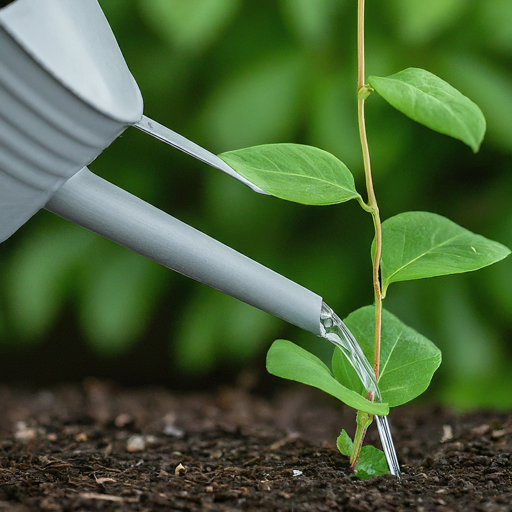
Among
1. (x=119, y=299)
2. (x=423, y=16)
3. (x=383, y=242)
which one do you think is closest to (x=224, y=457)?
(x=383, y=242)

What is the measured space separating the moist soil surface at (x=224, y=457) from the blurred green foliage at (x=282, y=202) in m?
0.21

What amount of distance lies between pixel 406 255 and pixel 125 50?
2.84 feet

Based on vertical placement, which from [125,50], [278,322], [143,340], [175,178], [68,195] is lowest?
[143,340]

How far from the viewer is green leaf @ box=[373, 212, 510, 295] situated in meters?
0.44

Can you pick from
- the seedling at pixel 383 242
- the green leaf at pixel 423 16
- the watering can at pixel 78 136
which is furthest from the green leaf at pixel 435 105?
the green leaf at pixel 423 16

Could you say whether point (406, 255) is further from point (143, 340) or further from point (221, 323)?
point (143, 340)

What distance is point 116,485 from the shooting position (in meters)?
0.44

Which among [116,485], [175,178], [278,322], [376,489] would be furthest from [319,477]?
[175,178]

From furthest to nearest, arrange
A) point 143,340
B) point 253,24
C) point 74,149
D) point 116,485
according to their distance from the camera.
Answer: point 143,340, point 253,24, point 116,485, point 74,149

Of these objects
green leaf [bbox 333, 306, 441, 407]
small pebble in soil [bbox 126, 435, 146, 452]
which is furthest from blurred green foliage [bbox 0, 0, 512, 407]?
green leaf [bbox 333, 306, 441, 407]

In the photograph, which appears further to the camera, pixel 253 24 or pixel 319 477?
pixel 253 24

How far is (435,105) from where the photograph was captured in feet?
1.09

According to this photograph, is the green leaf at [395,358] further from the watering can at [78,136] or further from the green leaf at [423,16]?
the green leaf at [423,16]

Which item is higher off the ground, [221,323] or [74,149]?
[74,149]
